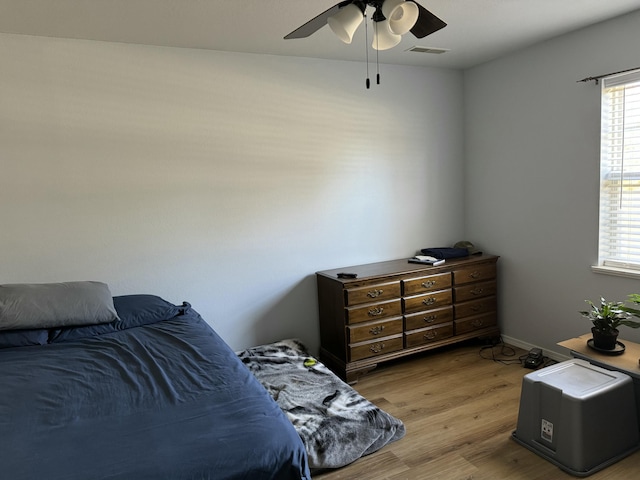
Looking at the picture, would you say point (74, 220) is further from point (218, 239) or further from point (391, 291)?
point (391, 291)

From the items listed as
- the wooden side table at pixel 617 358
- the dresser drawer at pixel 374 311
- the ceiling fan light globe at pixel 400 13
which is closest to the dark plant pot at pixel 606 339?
the wooden side table at pixel 617 358

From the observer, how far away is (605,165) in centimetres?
308

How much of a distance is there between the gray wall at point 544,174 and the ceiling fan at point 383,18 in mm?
1771

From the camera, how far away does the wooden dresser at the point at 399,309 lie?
10.7 ft

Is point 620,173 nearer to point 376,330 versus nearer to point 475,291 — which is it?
point 475,291

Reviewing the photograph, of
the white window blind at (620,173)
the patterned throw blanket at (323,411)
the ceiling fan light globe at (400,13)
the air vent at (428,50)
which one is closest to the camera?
the ceiling fan light globe at (400,13)

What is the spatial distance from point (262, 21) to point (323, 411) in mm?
2314

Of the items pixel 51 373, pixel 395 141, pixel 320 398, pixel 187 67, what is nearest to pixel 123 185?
pixel 187 67

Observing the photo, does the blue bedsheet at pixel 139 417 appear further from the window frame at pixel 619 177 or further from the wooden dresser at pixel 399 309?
the window frame at pixel 619 177

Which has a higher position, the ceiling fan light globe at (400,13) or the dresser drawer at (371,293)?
the ceiling fan light globe at (400,13)

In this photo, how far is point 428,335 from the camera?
356 centimetres

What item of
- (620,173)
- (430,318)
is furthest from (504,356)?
(620,173)

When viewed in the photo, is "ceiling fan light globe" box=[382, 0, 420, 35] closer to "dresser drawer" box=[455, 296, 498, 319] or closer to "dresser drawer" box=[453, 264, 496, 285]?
"dresser drawer" box=[453, 264, 496, 285]

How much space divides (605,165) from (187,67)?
2991mm
